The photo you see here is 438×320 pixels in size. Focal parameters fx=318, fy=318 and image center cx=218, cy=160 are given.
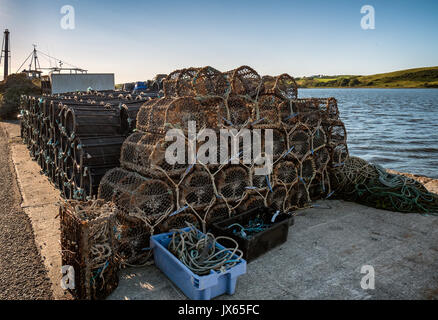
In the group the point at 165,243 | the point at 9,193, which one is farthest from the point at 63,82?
the point at 165,243

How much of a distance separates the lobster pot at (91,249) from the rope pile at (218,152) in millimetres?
517

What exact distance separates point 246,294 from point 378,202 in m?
3.66

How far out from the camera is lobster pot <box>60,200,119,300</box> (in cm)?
293

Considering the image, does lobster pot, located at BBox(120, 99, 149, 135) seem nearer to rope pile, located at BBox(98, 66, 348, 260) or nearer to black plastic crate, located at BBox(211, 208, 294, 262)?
rope pile, located at BBox(98, 66, 348, 260)

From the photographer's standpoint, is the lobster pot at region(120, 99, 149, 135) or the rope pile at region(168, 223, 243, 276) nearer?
the rope pile at region(168, 223, 243, 276)

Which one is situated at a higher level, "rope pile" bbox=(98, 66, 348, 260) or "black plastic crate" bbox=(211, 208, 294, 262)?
"rope pile" bbox=(98, 66, 348, 260)

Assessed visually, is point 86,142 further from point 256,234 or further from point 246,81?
point 256,234

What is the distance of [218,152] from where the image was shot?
4273mm

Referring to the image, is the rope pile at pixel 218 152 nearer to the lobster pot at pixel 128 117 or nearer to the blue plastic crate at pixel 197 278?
the blue plastic crate at pixel 197 278

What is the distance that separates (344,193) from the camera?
6.09 m

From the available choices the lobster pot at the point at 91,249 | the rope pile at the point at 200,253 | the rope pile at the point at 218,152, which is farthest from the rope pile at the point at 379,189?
the lobster pot at the point at 91,249

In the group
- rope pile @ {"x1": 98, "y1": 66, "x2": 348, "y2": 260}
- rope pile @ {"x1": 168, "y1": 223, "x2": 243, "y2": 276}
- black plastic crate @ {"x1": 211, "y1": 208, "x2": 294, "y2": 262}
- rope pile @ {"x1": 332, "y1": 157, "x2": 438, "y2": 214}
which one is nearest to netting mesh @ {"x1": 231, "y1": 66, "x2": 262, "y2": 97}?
rope pile @ {"x1": 98, "y1": 66, "x2": 348, "y2": 260}

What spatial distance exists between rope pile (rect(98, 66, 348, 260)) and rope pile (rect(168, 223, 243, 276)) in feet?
1.32

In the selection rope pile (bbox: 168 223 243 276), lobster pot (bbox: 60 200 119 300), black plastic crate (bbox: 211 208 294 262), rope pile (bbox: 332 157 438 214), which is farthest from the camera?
rope pile (bbox: 332 157 438 214)
